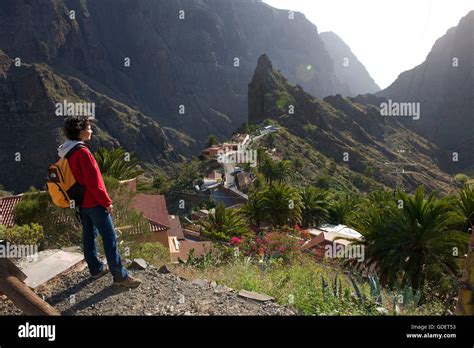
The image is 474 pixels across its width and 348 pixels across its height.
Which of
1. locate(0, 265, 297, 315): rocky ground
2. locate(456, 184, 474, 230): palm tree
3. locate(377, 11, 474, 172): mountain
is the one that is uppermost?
locate(377, 11, 474, 172): mountain

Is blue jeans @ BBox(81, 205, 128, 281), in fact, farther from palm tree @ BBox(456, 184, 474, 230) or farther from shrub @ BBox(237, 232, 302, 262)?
palm tree @ BBox(456, 184, 474, 230)

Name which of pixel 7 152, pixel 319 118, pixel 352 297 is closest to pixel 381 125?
pixel 319 118

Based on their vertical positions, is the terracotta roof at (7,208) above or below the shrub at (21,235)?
below

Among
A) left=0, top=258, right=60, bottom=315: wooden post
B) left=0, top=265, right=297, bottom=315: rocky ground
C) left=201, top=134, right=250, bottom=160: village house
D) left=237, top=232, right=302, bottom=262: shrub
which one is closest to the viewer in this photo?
left=0, top=258, right=60, bottom=315: wooden post

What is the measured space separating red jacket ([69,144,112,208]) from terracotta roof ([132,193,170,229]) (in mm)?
11751

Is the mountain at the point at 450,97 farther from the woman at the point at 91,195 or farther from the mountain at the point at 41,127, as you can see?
the woman at the point at 91,195

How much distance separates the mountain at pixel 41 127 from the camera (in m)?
80.2

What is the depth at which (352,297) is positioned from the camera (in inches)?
190

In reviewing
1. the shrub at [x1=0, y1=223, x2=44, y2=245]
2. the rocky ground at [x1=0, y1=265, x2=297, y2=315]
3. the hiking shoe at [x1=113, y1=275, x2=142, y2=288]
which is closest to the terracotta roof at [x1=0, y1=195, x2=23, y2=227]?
the shrub at [x1=0, y1=223, x2=44, y2=245]

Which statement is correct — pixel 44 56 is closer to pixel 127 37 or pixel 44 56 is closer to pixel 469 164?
pixel 127 37

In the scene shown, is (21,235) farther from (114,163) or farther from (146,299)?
(114,163)

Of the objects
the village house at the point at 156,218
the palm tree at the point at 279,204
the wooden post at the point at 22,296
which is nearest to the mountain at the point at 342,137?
the palm tree at the point at 279,204

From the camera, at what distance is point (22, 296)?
12.4 feet

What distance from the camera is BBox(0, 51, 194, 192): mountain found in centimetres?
8025
